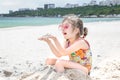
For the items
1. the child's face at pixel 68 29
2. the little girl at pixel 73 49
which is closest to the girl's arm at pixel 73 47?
the little girl at pixel 73 49

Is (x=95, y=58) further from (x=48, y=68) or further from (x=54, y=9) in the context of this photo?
(x=54, y=9)

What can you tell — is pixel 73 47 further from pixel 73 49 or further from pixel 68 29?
pixel 68 29

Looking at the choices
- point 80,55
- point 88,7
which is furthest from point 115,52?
point 88,7

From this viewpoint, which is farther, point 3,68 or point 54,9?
point 54,9

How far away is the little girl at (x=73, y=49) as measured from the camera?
14.3 feet

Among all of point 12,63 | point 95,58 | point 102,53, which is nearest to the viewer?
point 12,63

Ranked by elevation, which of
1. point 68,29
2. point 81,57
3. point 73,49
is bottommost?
point 81,57

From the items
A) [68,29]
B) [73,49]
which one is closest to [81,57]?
[73,49]

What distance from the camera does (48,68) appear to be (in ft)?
14.7

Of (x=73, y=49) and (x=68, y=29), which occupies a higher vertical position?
(x=68, y=29)

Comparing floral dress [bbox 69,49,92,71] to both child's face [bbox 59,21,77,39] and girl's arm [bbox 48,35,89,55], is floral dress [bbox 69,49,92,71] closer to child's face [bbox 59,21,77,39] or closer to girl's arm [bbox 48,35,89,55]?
girl's arm [bbox 48,35,89,55]

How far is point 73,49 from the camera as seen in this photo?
14.5 ft

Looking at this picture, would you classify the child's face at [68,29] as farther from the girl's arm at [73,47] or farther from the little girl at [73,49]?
the girl's arm at [73,47]

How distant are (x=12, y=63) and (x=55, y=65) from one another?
13.2ft
